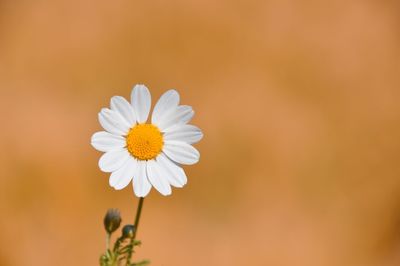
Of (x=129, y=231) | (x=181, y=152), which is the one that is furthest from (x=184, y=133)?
(x=129, y=231)

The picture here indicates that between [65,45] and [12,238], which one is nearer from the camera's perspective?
[12,238]

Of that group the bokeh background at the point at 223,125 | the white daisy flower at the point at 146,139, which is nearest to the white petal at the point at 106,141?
the white daisy flower at the point at 146,139

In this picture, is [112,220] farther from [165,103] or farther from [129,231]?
[165,103]

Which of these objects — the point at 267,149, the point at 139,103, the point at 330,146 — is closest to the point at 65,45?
the point at 267,149

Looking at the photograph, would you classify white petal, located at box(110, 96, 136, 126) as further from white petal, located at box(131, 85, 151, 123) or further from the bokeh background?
the bokeh background

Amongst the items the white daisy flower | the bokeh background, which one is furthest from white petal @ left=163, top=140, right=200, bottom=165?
the bokeh background

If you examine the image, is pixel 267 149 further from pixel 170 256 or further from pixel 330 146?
pixel 170 256
